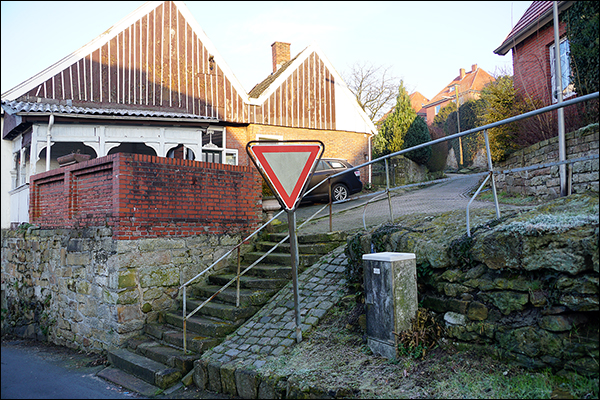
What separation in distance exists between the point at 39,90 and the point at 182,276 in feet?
32.4

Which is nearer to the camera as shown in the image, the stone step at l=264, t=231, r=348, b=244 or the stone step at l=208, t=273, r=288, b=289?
the stone step at l=208, t=273, r=288, b=289

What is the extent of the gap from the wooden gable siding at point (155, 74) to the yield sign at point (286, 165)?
36.8ft

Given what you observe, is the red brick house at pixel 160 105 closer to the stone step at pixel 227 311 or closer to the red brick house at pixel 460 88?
the stone step at pixel 227 311

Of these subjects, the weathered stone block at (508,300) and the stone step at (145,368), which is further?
the stone step at (145,368)

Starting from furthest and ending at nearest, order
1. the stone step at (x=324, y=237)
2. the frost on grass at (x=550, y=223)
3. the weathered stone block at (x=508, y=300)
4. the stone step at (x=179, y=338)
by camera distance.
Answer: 1. the stone step at (x=324, y=237)
2. the stone step at (x=179, y=338)
3. the weathered stone block at (x=508, y=300)
4. the frost on grass at (x=550, y=223)

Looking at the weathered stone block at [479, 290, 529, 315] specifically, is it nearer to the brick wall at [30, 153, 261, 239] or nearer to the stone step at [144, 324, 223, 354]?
the stone step at [144, 324, 223, 354]

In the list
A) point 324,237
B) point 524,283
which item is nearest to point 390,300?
point 524,283

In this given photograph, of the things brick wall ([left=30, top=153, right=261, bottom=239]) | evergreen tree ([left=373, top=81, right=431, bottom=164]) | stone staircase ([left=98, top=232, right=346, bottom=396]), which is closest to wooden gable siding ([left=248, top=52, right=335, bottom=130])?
evergreen tree ([left=373, top=81, right=431, bottom=164])

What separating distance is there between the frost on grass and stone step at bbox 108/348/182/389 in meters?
4.60

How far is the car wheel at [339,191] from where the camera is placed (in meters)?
14.5

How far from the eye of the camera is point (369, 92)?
33.1 metres

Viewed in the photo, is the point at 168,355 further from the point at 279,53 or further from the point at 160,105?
the point at 279,53

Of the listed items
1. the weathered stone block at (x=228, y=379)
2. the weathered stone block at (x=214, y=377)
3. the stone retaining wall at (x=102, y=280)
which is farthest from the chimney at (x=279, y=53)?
the weathered stone block at (x=228, y=379)

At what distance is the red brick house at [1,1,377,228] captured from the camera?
12.5 m
